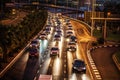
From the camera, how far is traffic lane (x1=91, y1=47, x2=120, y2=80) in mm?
48075

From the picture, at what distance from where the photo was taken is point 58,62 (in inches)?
2219

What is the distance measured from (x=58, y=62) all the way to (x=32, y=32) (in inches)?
1240

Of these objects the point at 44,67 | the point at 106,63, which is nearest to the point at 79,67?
the point at 44,67

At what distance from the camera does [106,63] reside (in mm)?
56656

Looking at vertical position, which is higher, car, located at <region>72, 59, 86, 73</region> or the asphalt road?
car, located at <region>72, 59, 86, 73</region>

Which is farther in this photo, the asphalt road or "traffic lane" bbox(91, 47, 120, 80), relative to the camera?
"traffic lane" bbox(91, 47, 120, 80)

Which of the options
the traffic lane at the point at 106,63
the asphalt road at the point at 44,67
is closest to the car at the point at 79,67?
the asphalt road at the point at 44,67

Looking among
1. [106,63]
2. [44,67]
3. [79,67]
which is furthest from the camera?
[106,63]

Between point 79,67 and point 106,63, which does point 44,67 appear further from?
point 106,63

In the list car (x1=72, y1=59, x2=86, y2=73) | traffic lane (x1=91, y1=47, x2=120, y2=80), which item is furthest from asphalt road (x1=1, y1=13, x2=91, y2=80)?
traffic lane (x1=91, y1=47, x2=120, y2=80)

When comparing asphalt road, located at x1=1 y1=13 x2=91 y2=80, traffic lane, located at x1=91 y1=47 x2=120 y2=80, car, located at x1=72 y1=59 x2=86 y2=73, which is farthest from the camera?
car, located at x1=72 y1=59 x2=86 y2=73

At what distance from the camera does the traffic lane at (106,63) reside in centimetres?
4808

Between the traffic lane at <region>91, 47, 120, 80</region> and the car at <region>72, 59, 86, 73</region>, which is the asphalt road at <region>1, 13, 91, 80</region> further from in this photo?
the traffic lane at <region>91, 47, 120, 80</region>

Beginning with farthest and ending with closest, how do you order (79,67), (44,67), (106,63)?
(106,63) < (44,67) < (79,67)
